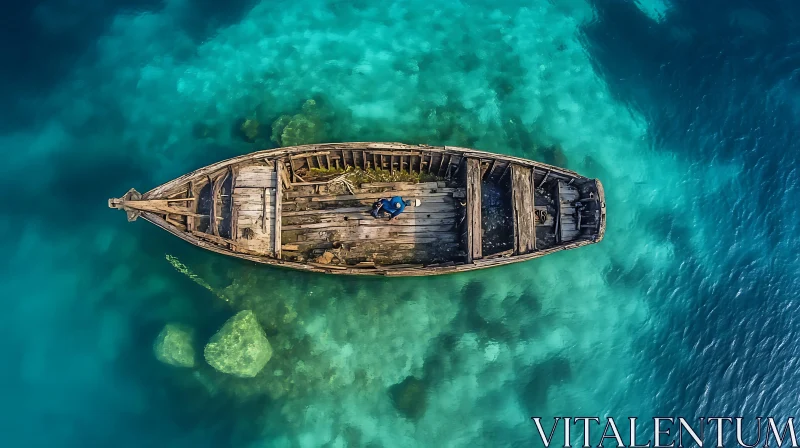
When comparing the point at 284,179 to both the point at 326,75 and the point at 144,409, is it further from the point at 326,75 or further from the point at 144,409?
the point at 144,409

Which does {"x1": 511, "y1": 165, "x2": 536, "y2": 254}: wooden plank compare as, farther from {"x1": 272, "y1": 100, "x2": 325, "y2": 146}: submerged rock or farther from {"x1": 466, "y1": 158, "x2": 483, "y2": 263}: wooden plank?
{"x1": 272, "y1": 100, "x2": 325, "y2": 146}: submerged rock

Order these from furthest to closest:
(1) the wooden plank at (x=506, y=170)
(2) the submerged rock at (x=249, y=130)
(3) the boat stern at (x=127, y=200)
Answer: (2) the submerged rock at (x=249, y=130) < (1) the wooden plank at (x=506, y=170) < (3) the boat stern at (x=127, y=200)

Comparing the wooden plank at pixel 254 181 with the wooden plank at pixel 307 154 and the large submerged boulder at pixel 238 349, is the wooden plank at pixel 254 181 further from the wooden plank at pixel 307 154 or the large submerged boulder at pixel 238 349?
the large submerged boulder at pixel 238 349

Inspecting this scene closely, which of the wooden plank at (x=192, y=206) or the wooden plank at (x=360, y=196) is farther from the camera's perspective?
the wooden plank at (x=360, y=196)

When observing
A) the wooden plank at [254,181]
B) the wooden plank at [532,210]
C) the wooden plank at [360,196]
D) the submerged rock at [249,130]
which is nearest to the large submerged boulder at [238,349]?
the wooden plank at [254,181]

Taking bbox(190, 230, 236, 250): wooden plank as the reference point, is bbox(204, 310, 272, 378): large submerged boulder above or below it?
below

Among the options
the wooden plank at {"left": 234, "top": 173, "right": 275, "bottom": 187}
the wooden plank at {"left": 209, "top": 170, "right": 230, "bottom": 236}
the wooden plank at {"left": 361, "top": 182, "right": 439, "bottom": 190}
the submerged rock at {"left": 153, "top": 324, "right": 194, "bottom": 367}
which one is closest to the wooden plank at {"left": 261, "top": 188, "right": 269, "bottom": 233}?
the wooden plank at {"left": 234, "top": 173, "right": 275, "bottom": 187}

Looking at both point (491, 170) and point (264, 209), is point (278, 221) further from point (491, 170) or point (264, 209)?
point (491, 170)
